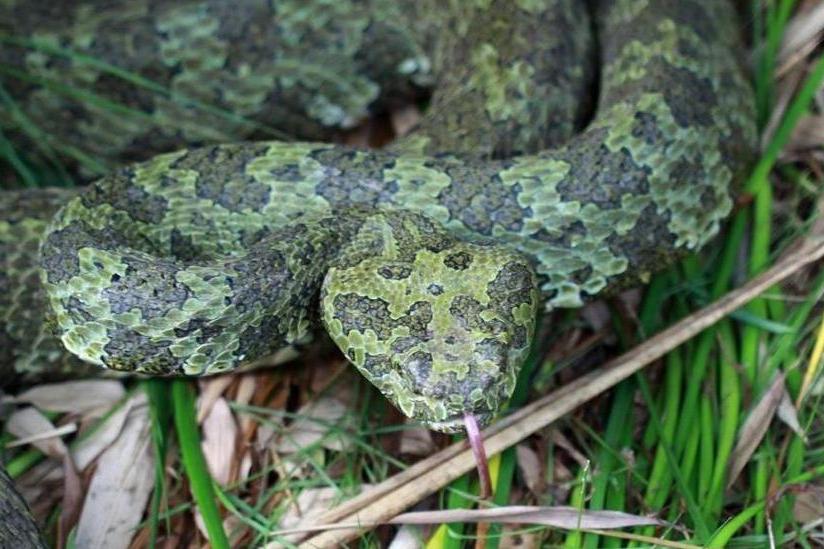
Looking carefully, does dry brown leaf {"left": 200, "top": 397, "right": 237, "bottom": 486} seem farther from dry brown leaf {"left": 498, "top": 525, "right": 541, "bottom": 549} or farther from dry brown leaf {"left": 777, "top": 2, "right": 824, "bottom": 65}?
dry brown leaf {"left": 777, "top": 2, "right": 824, "bottom": 65}

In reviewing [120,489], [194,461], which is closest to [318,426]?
[194,461]

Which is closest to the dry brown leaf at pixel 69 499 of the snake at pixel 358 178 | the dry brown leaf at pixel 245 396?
the snake at pixel 358 178

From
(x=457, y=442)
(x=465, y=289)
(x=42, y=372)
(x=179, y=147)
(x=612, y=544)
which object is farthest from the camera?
(x=179, y=147)

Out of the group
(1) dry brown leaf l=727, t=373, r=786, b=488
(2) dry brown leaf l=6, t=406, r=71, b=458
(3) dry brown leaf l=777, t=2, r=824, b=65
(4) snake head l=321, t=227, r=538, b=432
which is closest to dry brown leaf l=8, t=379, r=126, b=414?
(2) dry brown leaf l=6, t=406, r=71, b=458

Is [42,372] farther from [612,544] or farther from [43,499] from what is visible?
[612,544]

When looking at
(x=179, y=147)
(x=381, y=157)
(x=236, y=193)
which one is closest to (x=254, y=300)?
(x=236, y=193)

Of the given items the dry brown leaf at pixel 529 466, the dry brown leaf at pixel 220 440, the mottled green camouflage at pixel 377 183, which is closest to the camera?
the mottled green camouflage at pixel 377 183

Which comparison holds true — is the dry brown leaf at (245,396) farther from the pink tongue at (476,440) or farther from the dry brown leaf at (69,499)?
the pink tongue at (476,440)
